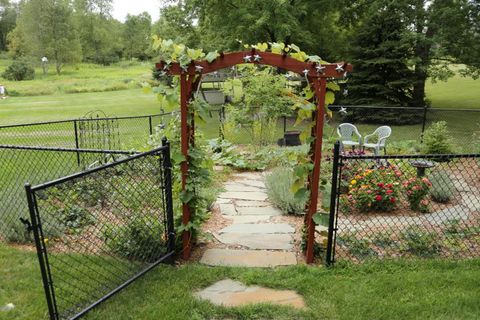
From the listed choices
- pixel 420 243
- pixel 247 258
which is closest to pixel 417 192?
pixel 420 243

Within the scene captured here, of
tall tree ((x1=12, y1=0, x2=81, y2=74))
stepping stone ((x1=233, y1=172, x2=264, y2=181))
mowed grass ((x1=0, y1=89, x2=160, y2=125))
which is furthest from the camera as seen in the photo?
tall tree ((x1=12, y1=0, x2=81, y2=74))

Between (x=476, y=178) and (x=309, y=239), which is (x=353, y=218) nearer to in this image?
(x=309, y=239)

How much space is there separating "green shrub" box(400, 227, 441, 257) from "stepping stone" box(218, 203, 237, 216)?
201 centimetres

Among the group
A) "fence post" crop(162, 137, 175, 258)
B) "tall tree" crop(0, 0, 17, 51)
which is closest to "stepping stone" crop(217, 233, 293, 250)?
"fence post" crop(162, 137, 175, 258)

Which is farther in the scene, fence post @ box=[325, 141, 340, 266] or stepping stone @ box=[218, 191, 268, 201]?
stepping stone @ box=[218, 191, 268, 201]

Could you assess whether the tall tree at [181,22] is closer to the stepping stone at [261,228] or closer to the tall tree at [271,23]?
the tall tree at [271,23]

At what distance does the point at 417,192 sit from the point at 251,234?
210cm

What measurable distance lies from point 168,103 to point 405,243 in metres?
2.57

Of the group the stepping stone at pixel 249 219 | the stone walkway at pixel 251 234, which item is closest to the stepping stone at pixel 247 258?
the stone walkway at pixel 251 234

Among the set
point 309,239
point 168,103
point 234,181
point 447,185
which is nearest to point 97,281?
point 168,103

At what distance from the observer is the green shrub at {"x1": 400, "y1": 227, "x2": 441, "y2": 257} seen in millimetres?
3635

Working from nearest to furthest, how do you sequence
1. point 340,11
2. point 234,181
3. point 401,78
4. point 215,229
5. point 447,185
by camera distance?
point 215,229
point 447,185
point 234,181
point 401,78
point 340,11

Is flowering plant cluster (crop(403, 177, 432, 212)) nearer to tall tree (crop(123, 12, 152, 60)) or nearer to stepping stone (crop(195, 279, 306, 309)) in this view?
stepping stone (crop(195, 279, 306, 309))

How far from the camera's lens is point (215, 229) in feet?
14.5
